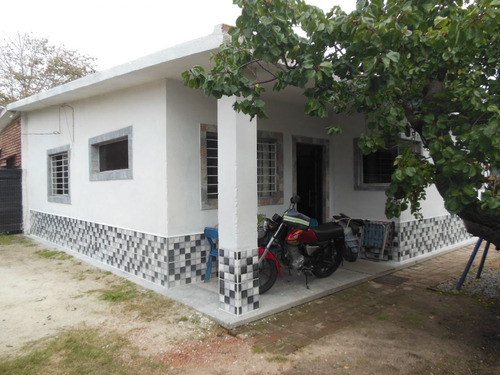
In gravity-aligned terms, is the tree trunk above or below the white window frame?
below

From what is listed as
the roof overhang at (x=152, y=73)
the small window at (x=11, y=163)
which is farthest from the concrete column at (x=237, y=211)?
the small window at (x=11, y=163)

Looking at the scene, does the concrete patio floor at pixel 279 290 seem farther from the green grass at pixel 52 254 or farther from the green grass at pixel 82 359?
the green grass at pixel 82 359

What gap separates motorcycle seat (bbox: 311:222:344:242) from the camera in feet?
16.3

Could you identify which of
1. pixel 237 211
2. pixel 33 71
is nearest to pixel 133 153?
pixel 237 211

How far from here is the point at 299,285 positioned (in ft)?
16.4

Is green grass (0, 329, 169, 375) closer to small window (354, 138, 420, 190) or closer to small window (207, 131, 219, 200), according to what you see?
small window (207, 131, 219, 200)

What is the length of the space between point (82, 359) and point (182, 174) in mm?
2563

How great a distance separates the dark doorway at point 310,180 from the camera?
7199 mm

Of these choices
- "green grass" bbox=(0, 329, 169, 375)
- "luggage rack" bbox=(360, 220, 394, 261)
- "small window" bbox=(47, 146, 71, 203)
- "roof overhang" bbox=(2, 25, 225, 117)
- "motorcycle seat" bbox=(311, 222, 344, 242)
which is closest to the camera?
"green grass" bbox=(0, 329, 169, 375)

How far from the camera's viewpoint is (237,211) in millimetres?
3910

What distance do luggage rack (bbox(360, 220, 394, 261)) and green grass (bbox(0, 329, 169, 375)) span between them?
14.7 feet

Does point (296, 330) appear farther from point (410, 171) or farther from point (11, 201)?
point (11, 201)

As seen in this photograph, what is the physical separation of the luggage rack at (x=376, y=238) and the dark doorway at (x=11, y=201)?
8490mm

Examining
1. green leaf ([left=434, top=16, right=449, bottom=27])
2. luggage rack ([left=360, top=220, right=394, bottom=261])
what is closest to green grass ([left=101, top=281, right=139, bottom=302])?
luggage rack ([left=360, top=220, right=394, bottom=261])
